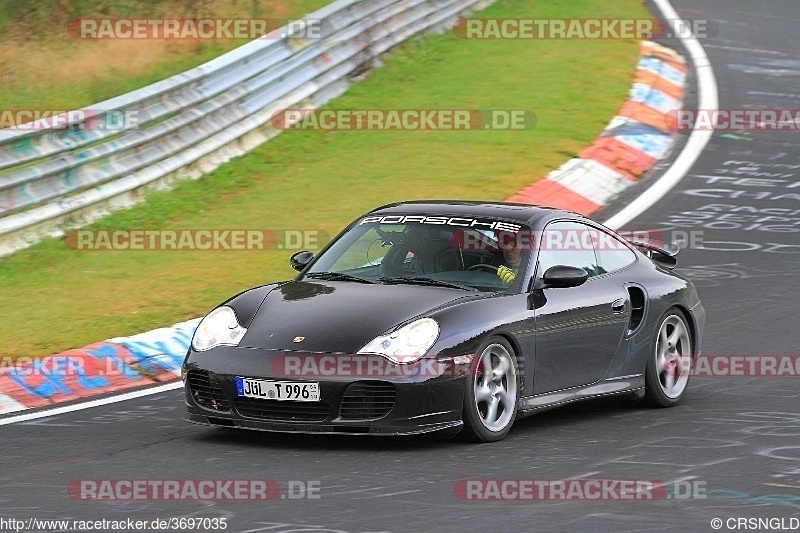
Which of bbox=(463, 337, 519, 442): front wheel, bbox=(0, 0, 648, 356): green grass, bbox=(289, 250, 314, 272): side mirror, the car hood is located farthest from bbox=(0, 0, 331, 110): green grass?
bbox=(463, 337, 519, 442): front wheel

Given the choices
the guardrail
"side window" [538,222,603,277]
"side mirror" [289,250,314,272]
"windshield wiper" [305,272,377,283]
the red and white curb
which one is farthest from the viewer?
the red and white curb

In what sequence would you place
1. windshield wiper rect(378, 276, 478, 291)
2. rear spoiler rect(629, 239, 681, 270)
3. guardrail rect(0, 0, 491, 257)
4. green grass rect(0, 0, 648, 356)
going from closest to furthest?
windshield wiper rect(378, 276, 478, 291) < rear spoiler rect(629, 239, 681, 270) < green grass rect(0, 0, 648, 356) < guardrail rect(0, 0, 491, 257)

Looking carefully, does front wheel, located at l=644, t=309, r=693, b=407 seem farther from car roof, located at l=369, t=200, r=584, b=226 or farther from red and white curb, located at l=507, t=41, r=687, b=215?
red and white curb, located at l=507, t=41, r=687, b=215

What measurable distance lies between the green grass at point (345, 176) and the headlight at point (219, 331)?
81.6 inches

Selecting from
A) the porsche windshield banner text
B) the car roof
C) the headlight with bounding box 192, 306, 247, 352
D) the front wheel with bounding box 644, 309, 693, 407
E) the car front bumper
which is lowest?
the front wheel with bounding box 644, 309, 693, 407

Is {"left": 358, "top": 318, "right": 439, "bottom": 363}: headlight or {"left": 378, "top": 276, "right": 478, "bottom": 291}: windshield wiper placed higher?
{"left": 378, "top": 276, "right": 478, "bottom": 291}: windshield wiper

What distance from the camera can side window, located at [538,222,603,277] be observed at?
8.58 m

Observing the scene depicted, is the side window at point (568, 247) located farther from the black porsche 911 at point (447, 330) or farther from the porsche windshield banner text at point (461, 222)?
the porsche windshield banner text at point (461, 222)

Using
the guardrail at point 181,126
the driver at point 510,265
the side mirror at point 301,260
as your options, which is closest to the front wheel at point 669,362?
the driver at point 510,265

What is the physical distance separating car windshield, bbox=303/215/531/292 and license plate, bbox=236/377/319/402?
110 cm

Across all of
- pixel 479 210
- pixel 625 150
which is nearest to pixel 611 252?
pixel 479 210

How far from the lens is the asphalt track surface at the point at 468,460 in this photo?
6.03 m

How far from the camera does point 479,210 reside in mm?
8789

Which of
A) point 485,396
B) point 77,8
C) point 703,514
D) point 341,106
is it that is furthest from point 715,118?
point 703,514
